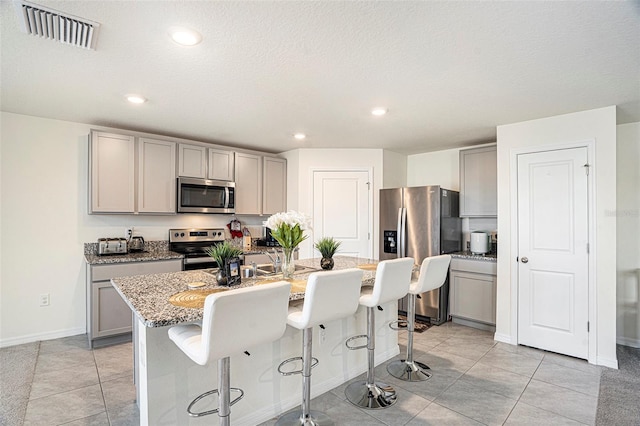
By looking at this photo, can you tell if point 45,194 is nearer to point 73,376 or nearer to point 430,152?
point 73,376

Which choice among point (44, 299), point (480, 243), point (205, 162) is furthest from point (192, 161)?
point (480, 243)

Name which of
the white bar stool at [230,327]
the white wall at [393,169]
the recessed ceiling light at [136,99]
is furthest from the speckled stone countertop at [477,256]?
the recessed ceiling light at [136,99]

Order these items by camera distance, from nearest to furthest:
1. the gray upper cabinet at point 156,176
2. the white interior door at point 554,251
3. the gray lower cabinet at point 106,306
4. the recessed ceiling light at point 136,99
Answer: the recessed ceiling light at point 136,99 < the white interior door at point 554,251 < the gray lower cabinet at point 106,306 < the gray upper cabinet at point 156,176

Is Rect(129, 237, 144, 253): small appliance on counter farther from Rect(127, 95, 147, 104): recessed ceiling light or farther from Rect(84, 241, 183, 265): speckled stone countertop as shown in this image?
Rect(127, 95, 147, 104): recessed ceiling light

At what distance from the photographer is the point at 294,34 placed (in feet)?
6.07

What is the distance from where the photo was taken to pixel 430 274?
2619 millimetres

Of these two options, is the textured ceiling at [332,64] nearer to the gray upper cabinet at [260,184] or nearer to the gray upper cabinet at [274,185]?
the gray upper cabinet at [260,184]

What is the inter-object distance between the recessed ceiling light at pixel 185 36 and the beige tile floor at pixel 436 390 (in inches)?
92.9

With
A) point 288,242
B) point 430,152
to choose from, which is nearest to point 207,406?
point 288,242

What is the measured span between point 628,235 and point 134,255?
529 cm

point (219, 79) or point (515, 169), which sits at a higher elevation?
point (219, 79)

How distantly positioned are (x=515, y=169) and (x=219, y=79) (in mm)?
3059

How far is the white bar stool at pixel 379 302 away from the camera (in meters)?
2.24

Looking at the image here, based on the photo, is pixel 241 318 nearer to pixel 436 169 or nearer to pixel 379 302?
pixel 379 302
